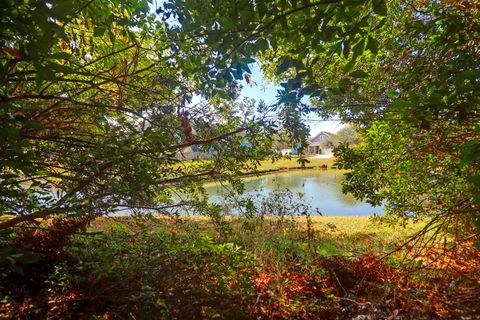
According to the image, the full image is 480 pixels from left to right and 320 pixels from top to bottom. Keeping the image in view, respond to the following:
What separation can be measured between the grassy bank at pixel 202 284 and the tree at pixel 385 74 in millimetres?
Result: 926

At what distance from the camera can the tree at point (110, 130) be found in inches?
75.7

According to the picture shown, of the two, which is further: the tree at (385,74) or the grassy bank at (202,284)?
the grassy bank at (202,284)

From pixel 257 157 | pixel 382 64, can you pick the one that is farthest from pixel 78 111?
pixel 382 64

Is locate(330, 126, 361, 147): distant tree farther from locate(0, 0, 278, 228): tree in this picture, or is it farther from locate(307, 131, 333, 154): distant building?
locate(0, 0, 278, 228): tree

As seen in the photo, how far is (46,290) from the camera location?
9.92 ft

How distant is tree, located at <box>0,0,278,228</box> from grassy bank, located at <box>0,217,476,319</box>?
653mm

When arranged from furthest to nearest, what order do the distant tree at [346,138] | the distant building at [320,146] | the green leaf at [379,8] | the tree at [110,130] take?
the distant tree at [346,138]
the distant building at [320,146]
the tree at [110,130]
the green leaf at [379,8]

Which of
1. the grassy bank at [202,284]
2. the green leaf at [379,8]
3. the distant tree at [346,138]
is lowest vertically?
the grassy bank at [202,284]

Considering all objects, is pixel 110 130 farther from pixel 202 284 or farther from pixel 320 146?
pixel 320 146

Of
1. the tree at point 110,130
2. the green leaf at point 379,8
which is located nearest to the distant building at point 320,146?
the tree at point 110,130

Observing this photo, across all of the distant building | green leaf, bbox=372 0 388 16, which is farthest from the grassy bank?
green leaf, bbox=372 0 388 16

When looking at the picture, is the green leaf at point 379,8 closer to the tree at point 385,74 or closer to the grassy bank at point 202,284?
the tree at point 385,74

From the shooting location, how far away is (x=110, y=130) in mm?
2607

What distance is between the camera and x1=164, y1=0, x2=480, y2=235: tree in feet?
5.66
